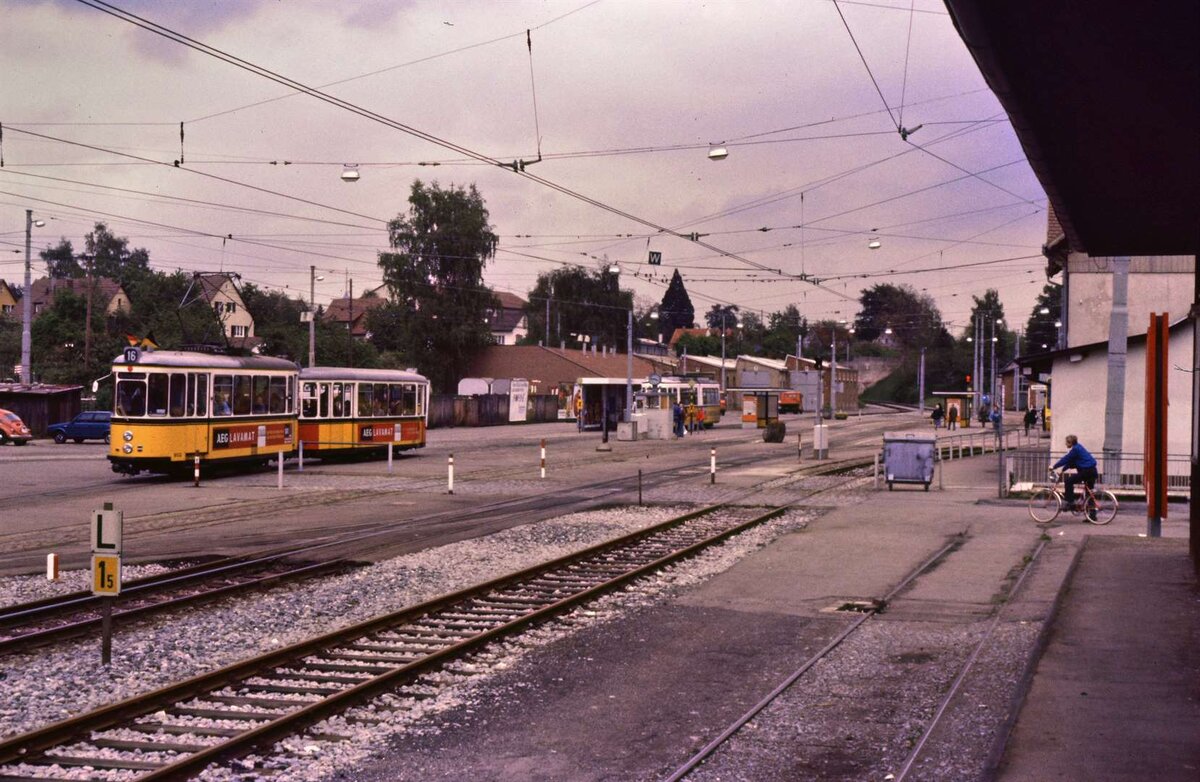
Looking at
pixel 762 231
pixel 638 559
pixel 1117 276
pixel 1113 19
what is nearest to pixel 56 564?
pixel 638 559

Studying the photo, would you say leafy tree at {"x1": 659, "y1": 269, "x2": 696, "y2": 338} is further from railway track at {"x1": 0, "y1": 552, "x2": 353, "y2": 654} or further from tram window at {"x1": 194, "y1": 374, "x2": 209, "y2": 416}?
railway track at {"x1": 0, "y1": 552, "x2": 353, "y2": 654}

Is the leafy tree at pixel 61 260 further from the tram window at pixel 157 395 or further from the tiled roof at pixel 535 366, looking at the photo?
the tram window at pixel 157 395

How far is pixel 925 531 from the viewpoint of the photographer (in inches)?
805

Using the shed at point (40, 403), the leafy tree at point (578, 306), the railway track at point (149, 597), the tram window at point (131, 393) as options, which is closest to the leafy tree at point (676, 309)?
the leafy tree at point (578, 306)

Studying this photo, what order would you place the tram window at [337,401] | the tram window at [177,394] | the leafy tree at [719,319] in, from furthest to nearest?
1. the leafy tree at [719,319]
2. the tram window at [337,401]
3. the tram window at [177,394]

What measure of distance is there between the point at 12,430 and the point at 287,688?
41761mm

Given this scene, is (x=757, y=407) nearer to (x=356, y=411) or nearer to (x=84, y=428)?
(x=356, y=411)

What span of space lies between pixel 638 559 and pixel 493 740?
9129 millimetres

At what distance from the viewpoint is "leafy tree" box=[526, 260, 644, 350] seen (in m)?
125

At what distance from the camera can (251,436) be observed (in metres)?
31.1

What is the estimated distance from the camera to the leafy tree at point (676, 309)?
180000mm

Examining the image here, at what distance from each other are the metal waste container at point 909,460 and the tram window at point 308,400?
17.4 meters

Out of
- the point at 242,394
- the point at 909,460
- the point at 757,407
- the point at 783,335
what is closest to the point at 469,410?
the point at 757,407

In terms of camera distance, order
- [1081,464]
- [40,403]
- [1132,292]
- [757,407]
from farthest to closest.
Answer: [757,407] < [40,403] < [1132,292] < [1081,464]
